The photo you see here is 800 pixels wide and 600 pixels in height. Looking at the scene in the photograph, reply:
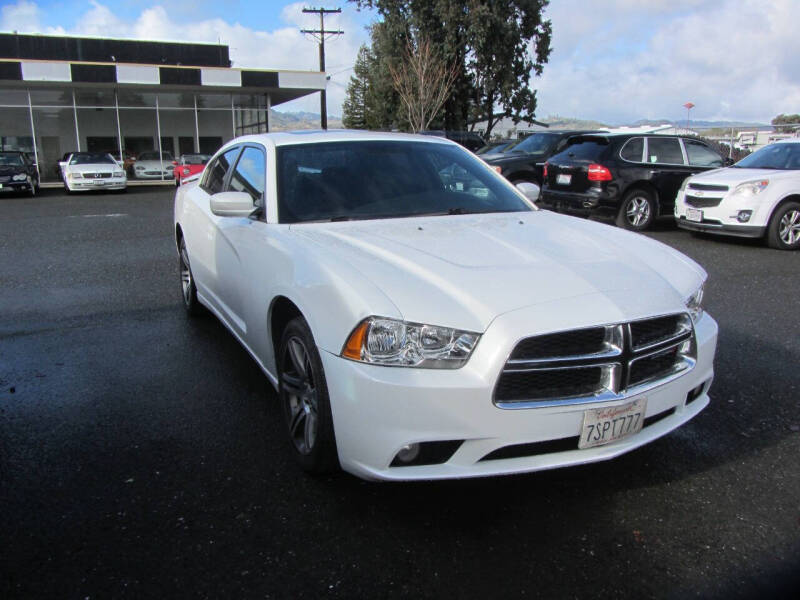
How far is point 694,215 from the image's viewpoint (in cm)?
993

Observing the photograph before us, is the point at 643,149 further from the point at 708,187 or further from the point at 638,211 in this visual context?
the point at 708,187

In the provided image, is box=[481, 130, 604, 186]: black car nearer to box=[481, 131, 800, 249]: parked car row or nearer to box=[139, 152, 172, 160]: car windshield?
box=[481, 131, 800, 249]: parked car row

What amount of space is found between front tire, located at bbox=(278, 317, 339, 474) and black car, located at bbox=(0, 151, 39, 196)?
779 inches

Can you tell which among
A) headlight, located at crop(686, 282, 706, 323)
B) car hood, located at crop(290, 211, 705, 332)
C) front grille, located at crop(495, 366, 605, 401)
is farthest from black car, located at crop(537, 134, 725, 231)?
front grille, located at crop(495, 366, 605, 401)

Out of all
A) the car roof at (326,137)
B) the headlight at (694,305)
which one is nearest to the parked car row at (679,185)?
the car roof at (326,137)

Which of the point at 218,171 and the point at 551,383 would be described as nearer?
the point at 551,383

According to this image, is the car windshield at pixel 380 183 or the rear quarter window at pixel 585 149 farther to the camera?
the rear quarter window at pixel 585 149

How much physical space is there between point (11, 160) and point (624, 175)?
18.5 metres

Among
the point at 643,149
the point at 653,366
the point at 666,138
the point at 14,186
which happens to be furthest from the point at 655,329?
Result: the point at 14,186

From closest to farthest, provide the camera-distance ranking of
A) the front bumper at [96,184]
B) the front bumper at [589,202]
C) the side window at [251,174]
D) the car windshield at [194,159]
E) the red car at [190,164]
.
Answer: the side window at [251,174] < the front bumper at [589,202] < the front bumper at [96,184] < the red car at [190,164] < the car windshield at [194,159]

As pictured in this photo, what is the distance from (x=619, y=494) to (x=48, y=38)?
4492 cm

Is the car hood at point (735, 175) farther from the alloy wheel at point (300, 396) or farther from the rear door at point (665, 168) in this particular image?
the alloy wheel at point (300, 396)

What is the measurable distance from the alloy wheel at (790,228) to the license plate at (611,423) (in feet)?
26.9

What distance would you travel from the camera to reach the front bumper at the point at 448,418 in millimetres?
2438
